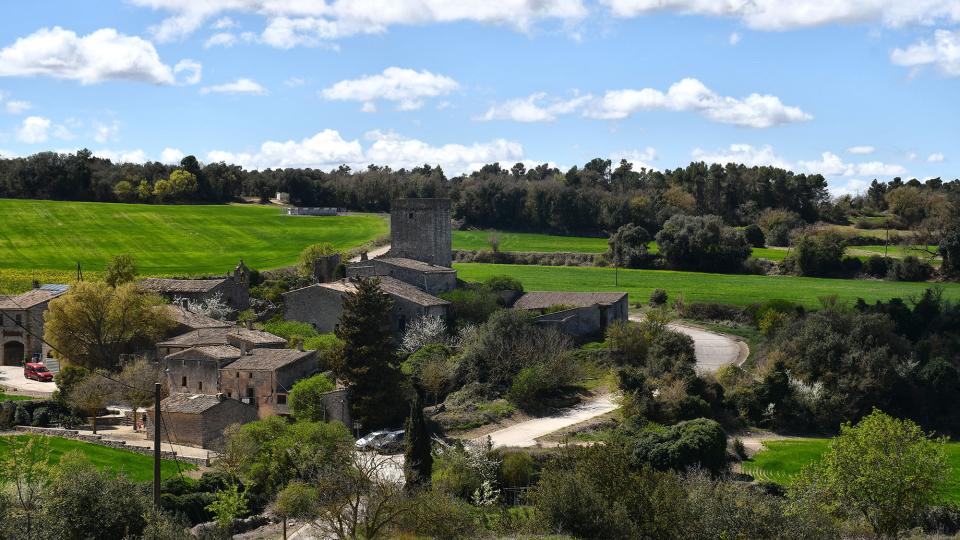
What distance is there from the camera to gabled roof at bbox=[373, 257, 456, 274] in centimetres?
6312

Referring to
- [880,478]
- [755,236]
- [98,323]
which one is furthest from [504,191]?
[880,478]

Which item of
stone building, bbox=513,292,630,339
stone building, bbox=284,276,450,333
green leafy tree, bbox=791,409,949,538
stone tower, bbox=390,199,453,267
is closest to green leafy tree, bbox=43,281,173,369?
stone building, bbox=284,276,450,333

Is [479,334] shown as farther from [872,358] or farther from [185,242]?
[185,242]

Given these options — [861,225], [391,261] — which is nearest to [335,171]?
[861,225]

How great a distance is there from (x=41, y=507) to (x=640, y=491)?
15.5 m

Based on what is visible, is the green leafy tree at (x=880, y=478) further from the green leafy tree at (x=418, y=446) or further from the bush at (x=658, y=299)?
the bush at (x=658, y=299)

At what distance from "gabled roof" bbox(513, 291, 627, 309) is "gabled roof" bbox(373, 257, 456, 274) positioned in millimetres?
4539

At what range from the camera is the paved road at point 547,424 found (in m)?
45.6

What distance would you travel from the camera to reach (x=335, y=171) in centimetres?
14862

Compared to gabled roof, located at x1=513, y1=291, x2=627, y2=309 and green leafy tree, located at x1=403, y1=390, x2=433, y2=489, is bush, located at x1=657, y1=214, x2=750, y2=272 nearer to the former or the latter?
gabled roof, located at x1=513, y1=291, x2=627, y2=309

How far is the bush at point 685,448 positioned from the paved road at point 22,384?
2649 centimetres

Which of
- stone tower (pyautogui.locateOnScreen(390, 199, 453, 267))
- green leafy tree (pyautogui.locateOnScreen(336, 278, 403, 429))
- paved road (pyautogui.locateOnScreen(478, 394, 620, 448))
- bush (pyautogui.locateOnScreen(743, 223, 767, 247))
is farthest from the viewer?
bush (pyautogui.locateOnScreen(743, 223, 767, 247))

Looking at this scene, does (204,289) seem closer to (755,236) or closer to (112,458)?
(112,458)

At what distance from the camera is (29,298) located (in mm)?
62594
